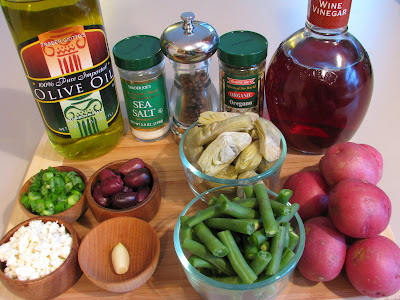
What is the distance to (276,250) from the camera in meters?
0.65

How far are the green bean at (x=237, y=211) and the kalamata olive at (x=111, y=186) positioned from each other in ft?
0.79

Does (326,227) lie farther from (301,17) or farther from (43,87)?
(301,17)

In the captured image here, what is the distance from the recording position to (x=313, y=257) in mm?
713

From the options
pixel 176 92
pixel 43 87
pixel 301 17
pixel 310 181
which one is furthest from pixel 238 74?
pixel 301 17

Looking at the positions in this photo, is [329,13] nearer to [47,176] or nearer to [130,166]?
[130,166]

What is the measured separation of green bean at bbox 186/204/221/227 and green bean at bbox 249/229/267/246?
77 millimetres

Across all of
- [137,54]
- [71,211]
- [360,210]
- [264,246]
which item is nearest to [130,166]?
[71,211]

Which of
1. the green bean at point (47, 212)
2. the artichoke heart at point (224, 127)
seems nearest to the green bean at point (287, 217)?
the artichoke heart at point (224, 127)

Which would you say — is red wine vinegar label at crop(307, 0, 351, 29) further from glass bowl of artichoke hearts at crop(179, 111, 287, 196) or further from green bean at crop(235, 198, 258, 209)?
green bean at crop(235, 198, 258, 209)

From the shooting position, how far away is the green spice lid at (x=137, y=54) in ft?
3.02

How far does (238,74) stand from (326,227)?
0.39 meters

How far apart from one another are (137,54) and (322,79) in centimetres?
40

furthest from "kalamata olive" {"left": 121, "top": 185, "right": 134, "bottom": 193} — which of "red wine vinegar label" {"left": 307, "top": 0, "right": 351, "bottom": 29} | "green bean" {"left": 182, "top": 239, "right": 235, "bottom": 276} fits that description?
"red wine vinegar label" {"left": 307, "top": 0, "right": 351, "bottom": 29}

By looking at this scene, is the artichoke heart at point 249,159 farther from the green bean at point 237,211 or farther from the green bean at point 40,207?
the green bean at point 40,207
